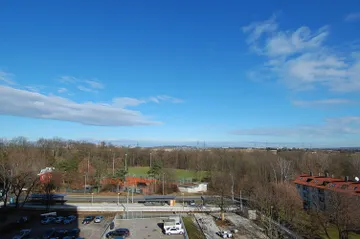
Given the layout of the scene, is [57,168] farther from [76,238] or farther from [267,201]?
[267,201]

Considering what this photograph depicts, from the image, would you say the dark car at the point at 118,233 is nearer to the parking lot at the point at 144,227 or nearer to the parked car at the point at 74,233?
the parking lot at the point at 144,227

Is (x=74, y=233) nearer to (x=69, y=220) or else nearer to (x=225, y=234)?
(x=69, y=220)

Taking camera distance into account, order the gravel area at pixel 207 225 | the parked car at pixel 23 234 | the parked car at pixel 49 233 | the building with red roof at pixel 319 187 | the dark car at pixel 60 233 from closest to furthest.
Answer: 1. the parked car at pixel 23 234
2. the parked car at pixel 49 233
3. the dark car at pixel 60 233
4. the gravel area at pixel 207 225
5. the building with red roof at pixel 319 187

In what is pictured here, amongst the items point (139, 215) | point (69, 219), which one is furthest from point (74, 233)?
point (139, 215)

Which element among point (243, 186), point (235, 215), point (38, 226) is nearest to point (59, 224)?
point (38, 226)

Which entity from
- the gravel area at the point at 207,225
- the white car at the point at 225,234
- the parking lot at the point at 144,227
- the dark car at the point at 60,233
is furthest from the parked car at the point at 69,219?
the white car at the point at 225,234


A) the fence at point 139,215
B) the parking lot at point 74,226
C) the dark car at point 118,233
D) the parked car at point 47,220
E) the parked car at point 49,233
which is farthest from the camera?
the fence at point 139,215
